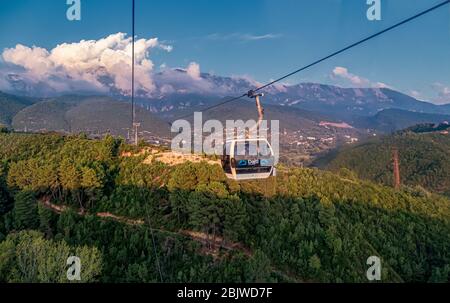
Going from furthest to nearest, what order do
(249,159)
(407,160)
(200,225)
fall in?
1. (407,160)
2. (200,225)
3. (249,159)

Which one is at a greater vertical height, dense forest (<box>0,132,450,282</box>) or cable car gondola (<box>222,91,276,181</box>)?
cable car gondola (<box>222,91,276,181</box>)

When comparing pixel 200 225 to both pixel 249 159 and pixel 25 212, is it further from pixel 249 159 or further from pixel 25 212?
pixel 249 159

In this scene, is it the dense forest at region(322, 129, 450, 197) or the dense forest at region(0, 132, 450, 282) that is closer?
the dense forest at region(0, 132, 450, 282)

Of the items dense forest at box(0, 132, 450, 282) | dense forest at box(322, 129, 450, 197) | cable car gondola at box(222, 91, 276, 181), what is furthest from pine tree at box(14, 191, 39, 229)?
dense forest at box(322, 129, 450, 197)

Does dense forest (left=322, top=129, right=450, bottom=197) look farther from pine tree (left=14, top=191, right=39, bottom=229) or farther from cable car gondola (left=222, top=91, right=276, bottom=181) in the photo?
cable car gondola (left=222, top=91, right=276, bottom=181)

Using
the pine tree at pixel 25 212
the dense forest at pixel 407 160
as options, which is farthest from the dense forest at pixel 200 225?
the dense forest at pixel 407 160

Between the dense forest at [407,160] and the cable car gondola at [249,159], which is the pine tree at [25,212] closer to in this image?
the cable car gondola at [249,159]

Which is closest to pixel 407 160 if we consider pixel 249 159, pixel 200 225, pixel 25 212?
pixel 200 225
